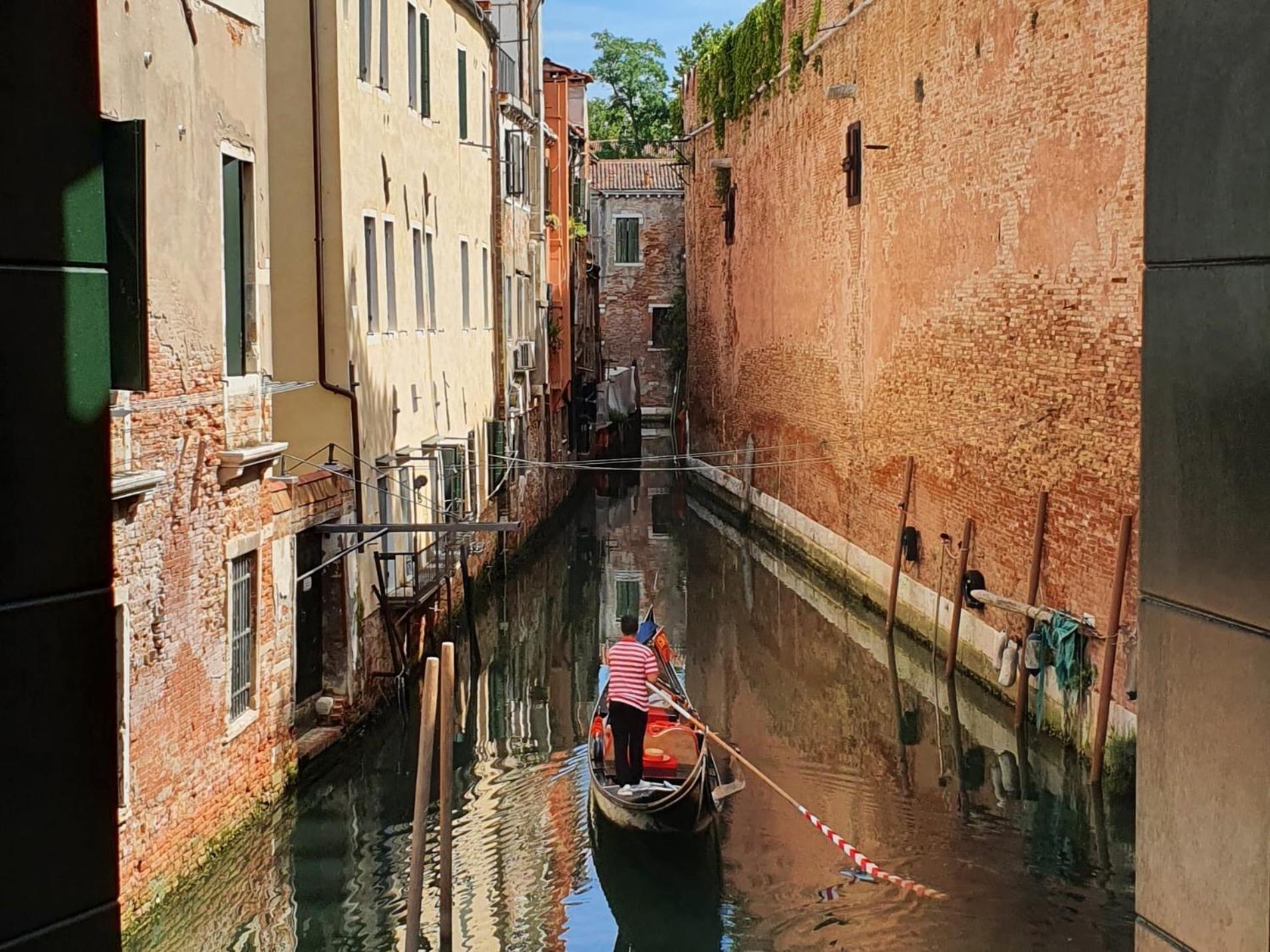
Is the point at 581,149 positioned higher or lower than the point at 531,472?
higher

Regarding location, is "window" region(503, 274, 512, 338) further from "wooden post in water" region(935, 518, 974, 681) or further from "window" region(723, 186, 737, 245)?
"wooden post in water" region(935, 518, 974, 681)

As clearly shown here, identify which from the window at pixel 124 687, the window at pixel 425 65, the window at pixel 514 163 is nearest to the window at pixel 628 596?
the window at pixel 514 163

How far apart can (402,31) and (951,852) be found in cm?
917

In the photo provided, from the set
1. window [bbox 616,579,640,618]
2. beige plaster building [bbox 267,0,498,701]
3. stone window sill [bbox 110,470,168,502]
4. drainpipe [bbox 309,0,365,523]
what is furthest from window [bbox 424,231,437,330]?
stone window sill [bbox 110,470,168,502]

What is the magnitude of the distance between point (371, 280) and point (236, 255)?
4.16 meters

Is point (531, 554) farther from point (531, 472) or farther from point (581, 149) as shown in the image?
point (581, 149)

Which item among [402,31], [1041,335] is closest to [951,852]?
[1041,335]

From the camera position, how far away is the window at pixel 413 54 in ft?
49.6

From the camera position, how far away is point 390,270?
14.5 m

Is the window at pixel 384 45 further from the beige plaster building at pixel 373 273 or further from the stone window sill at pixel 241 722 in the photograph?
the stone window sill at pixel 241 722

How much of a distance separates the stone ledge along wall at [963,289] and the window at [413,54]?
5256mm

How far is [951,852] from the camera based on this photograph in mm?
9773

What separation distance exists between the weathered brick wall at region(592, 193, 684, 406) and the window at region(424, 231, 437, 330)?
28.3 m

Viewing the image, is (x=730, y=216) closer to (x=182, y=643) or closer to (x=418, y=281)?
(x=418, y=281)
